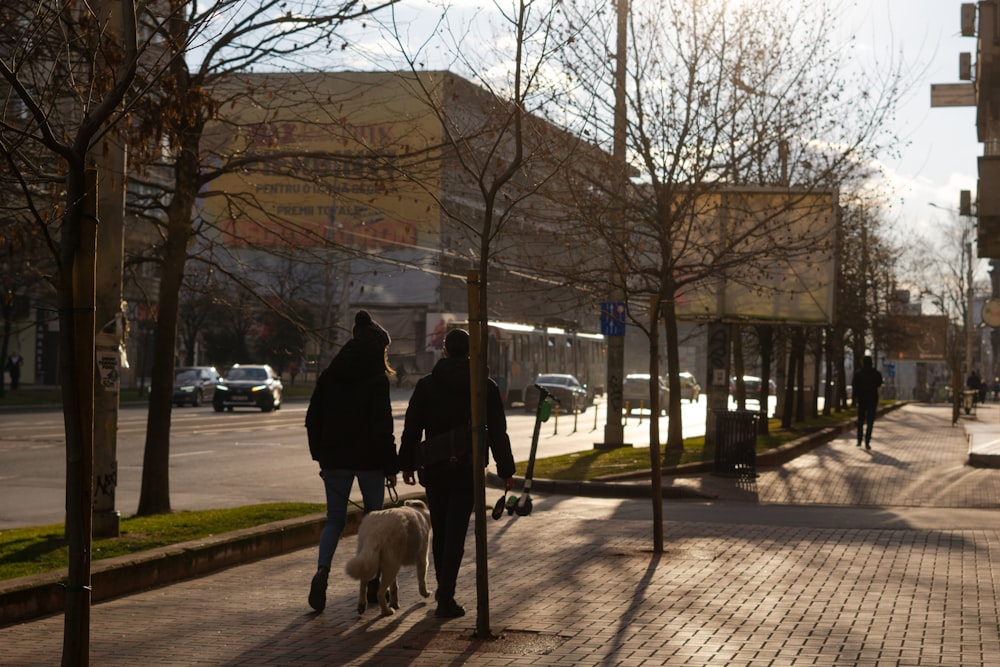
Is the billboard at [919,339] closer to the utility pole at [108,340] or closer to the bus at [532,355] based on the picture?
the bus at [532,355]

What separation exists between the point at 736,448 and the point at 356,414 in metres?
12.8

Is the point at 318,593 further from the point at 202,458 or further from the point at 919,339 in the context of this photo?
the point at 919,339

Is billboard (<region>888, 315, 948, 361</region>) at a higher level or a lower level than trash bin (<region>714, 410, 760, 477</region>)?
higher

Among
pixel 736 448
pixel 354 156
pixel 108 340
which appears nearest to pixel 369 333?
pixel 108 340

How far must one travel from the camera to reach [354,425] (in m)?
9.44

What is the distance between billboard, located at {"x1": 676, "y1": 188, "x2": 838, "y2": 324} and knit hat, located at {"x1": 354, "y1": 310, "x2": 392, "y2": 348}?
1337cm

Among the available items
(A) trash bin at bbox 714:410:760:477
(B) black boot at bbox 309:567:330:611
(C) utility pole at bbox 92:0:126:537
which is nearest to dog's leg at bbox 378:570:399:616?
(B) black boot at bbox 309:567:330:611

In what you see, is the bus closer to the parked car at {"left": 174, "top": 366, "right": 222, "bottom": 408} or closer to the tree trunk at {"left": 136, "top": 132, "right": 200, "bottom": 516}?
the parked car at {"left": 174, "top": 366, "right": 222, "bottom": 408}

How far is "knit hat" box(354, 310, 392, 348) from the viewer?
9.58 m

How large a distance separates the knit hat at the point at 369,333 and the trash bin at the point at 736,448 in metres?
12.5

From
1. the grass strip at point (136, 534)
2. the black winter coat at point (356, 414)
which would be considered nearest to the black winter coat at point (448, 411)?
the black winter coat at point (356, 414)

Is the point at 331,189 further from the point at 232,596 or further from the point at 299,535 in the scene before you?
the point at 232,596

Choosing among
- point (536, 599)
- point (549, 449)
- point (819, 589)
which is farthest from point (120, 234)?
point (549, 449)

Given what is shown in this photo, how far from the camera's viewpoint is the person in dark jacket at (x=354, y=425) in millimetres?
9422
